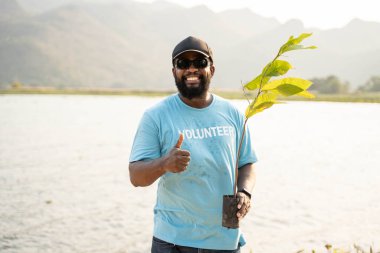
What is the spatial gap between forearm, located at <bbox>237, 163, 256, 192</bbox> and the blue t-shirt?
0.11 metres

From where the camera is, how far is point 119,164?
631 inches

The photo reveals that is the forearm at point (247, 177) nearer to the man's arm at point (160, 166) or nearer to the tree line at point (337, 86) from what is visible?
the man's arm at point (160, 166)

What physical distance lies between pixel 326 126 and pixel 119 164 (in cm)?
1772

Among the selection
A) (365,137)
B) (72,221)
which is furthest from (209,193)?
(365,137)

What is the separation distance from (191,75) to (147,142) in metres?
0.50

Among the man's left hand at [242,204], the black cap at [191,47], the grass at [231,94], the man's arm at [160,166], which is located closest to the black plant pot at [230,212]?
the man's left hand at [242,204]

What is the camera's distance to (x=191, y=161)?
2740 millimetres

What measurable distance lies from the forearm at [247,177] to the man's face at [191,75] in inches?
23.6

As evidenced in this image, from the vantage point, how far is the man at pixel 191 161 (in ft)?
8.92

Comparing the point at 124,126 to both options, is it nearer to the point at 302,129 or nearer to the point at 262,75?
the point at 302,129

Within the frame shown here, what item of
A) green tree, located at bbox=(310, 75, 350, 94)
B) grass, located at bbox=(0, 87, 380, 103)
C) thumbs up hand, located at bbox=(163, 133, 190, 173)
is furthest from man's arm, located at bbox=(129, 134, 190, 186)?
green tree, located at bbox=(310, 75, 350, 94)

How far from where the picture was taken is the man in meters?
2.72

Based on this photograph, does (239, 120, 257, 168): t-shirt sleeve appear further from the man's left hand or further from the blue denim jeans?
the blue denim jeans

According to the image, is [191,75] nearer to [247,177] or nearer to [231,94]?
[247,177]
